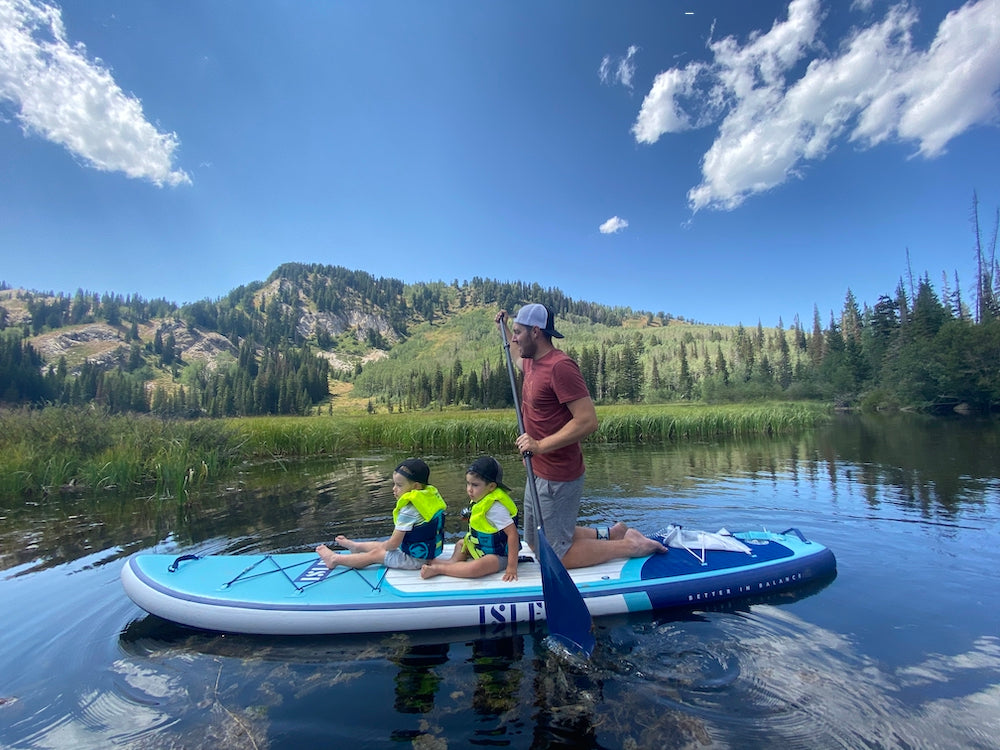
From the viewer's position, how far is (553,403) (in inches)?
196

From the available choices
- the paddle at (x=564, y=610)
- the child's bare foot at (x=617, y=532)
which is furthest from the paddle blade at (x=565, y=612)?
the child's bare foot at (x=617, y=532)

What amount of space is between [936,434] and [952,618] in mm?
26577

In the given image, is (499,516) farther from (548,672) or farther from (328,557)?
(328,557)

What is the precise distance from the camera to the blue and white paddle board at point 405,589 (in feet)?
16.5

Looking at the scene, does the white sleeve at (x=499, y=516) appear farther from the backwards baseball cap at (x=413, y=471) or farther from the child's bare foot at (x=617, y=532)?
the child's bare foot at (x=617, y=532)

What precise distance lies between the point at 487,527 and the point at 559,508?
88 centimetres

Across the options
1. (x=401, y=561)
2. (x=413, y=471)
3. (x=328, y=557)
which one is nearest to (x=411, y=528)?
(x=401, y=561)

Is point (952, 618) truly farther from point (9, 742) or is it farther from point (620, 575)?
point (9, 742)

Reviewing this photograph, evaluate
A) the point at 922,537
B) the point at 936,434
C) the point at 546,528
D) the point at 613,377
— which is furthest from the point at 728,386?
the point at 546,528

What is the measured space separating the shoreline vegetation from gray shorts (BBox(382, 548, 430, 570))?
8884 mm

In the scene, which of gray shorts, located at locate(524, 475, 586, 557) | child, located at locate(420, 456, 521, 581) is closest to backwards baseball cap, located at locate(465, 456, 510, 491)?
child, located at locate(420, 456, 521, 581)

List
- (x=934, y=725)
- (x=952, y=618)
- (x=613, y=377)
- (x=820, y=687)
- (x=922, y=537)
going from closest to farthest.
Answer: (x=934, y=725) → (x=820, y=687) → (x=952, y=618) → (x=922, y=537) → (x=613, y=377)

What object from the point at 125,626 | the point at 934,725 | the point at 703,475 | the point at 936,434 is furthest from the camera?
the point at 936,434

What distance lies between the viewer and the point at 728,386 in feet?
248
